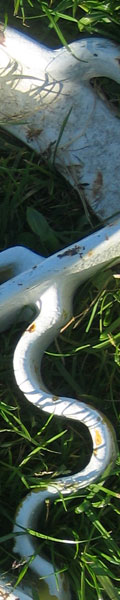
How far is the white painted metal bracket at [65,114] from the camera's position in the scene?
146 cm

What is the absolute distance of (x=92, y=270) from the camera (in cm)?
144

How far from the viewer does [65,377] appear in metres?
1.50

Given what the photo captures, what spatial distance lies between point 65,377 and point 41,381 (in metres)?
0.05

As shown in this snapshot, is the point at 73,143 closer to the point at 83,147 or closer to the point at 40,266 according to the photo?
the point at 83,147

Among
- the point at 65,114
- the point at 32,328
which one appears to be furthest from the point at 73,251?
the point at 65,114

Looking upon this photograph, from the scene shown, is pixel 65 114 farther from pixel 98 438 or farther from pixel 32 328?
pixel 98 438

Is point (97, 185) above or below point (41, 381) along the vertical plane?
above

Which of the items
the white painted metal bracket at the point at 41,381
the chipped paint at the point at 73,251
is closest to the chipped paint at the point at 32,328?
the white painted metal bracket at the point at 41,381

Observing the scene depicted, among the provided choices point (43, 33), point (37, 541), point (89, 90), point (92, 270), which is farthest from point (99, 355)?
point (43, 33)

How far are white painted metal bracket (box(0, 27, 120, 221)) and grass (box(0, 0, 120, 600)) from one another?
0.10 ft

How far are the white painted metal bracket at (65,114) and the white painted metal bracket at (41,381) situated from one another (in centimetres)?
14

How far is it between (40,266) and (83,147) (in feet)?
0.84

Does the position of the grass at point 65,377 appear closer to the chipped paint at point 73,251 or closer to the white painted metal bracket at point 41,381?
the white painted metal bracket at point 41,381

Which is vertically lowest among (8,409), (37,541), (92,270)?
(37,541)
